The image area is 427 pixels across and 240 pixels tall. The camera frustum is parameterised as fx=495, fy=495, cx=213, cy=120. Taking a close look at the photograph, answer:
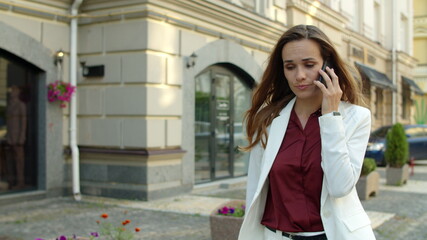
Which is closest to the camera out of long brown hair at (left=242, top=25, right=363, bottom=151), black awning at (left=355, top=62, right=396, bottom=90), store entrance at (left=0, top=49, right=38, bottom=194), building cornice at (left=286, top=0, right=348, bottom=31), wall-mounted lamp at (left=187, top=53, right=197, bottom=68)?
long brown hair at (left=242, top=25, right=363, bottom=151)

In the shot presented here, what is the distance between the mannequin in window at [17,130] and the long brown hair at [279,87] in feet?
24.8

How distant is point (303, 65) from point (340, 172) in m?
0.53

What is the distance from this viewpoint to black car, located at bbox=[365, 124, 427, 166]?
16562mm

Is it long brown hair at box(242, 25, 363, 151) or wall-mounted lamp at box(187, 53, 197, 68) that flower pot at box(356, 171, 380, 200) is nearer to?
wall-mounted lamp at box(187, 53, 197, 68)

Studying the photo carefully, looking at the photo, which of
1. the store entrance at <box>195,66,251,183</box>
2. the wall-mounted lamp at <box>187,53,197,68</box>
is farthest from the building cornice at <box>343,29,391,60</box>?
the wall-mounted lamp at <box>187,53,197,68</box>

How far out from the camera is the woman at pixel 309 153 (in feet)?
6.91

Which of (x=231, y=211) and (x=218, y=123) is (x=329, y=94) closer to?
(x=231, y=211)

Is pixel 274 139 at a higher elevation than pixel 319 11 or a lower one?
lower

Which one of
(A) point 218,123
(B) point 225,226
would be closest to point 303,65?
(B) point 225,226

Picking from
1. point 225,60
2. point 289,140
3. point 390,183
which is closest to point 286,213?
point 289,140

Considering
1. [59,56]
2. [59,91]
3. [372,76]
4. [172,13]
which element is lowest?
[59,91]

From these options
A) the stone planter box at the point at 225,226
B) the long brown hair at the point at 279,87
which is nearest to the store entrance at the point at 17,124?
the stone planter box at the point at 225,226

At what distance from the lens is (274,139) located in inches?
92.7

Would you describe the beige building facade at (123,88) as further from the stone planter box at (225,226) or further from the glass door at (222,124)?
the stone planter box at (225,226)
